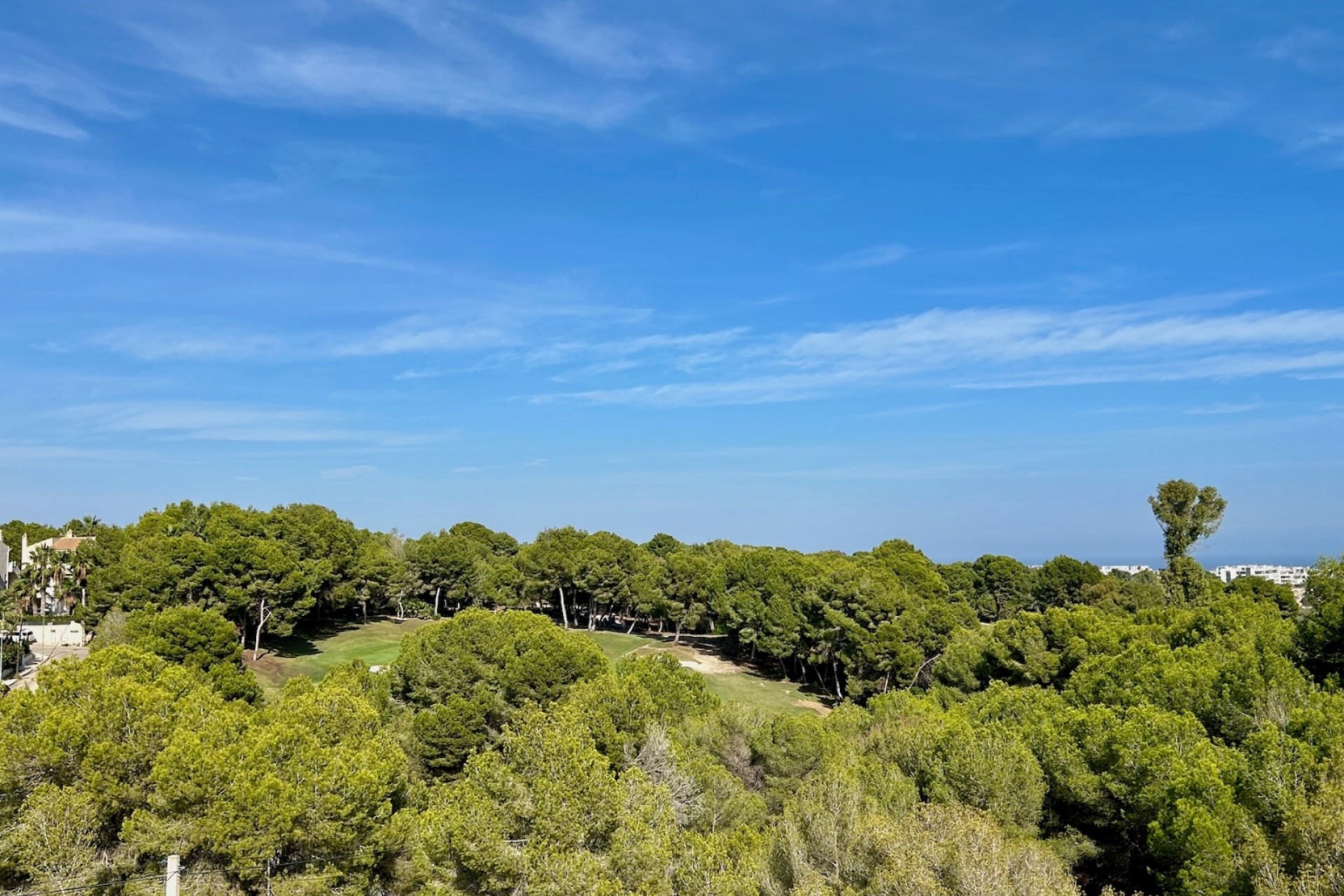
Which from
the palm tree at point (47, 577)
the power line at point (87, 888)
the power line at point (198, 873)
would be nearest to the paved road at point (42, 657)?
the palm tree at point (47, 577)

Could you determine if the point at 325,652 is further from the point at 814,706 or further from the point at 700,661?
the point at 814,706

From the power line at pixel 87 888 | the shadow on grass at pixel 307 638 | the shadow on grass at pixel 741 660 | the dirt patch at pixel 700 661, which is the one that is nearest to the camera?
the power line at pixel 87 888

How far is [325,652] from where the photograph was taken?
6088 cm

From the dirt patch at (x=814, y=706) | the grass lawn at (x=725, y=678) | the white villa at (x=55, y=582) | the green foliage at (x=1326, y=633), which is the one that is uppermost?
the white villa at (x=55, y=582)

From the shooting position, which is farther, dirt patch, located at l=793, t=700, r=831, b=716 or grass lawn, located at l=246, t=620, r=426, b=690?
dirt patch, located at l=793, t=700, r=831, b=716

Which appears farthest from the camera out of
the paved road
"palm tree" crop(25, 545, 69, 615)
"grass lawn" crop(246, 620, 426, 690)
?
"palm tree" crop(25, 545, 69, 615)

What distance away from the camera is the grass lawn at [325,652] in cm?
5319

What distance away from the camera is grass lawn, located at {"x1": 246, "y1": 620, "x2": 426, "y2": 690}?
53188 mm

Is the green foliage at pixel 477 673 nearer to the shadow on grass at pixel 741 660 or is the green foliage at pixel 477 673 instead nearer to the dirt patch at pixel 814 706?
the dirt patch at pixel 814 706

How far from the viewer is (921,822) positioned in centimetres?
1939

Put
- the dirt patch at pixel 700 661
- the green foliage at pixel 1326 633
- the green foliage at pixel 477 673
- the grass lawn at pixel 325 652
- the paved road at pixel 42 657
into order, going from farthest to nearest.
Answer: the dirt patch at pixel 700 661
the grass lawn at pixel 325 652
the paved road at pixel 42 657
the green foliage at pixel 477 673
the green foliage at pixel 1326 633

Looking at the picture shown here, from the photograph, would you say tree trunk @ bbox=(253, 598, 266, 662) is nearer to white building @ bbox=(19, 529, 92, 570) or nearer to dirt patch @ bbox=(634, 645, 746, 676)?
dirt patch @ bbox=(634, 645, 746, 676)

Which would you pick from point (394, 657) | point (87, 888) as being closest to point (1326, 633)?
point (87, 888)

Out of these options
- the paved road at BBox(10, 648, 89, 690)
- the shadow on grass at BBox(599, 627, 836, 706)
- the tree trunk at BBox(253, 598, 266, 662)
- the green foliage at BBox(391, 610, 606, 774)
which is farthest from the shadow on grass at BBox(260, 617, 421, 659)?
the shadow on grass at BBox(599, 627, 836, 706)
